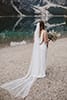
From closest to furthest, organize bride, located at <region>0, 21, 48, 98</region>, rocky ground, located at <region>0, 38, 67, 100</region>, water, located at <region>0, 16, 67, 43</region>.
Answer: rocky ground, located at <region>0, 38, 67, 100</region> < bride, located at <region>0, 21, 48, 98</region> < water, located at <region>0, 16, 67, 43</region>

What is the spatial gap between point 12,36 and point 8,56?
74.7 inches

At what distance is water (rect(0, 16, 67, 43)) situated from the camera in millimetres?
12273

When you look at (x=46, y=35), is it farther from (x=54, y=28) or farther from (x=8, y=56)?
(x=54, y=28)

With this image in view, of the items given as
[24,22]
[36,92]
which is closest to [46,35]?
[36,92]

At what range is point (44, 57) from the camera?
8336 millimetres

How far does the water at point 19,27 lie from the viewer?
40.3 feet

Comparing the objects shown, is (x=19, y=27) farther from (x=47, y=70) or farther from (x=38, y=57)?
(x=38, y=57)

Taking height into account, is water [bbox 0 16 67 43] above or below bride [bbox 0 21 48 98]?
below

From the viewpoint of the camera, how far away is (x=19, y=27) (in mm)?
12633

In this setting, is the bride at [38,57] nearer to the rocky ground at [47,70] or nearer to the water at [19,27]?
the rocky ground at [47,70]

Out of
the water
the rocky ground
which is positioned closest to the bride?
the rocky ground

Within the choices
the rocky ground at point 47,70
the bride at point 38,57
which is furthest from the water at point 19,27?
the bride at point 38,57

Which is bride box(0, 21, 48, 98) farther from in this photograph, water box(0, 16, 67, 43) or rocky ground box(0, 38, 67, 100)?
water box(0, 16, 67, 43)

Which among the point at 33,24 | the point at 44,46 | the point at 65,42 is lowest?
the point at 65,42
